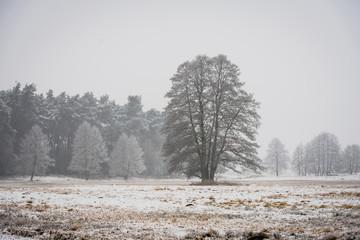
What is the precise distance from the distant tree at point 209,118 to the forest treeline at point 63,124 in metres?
29.2

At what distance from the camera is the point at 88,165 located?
49.8 meters

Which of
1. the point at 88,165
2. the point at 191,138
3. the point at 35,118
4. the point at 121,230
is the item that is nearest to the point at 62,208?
the point at 121,230

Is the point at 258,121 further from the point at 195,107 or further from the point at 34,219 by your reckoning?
the point at 34,219

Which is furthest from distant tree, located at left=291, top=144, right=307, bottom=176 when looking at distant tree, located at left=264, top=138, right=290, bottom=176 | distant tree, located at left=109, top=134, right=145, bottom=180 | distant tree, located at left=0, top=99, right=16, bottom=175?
distant tree, located at left=0, top=99, right=16, bottom=175

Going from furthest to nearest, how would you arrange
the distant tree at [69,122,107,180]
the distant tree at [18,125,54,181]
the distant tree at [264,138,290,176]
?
the distant tree at [264,138,290,176] < the distant tree at [69,122,107,180] < the distant tree at [18,125,54,181]

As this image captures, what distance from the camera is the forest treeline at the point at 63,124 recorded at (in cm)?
4954

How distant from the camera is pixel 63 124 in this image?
2402 inches

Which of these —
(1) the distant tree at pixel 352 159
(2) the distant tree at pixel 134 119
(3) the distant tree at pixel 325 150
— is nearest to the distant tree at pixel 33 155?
(2) the distant tree at pixel 134 119

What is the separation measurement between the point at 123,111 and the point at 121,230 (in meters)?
67.9

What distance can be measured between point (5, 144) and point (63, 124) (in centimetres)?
1444

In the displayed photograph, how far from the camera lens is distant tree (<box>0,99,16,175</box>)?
47297 mm

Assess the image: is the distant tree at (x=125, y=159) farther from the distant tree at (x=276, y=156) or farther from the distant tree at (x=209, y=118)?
the distant tree at (x=276, y=156)

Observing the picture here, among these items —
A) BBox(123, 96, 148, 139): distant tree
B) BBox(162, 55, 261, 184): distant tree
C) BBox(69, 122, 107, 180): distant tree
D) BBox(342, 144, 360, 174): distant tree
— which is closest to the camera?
BBox(162, 55, 261, 184): distant tree

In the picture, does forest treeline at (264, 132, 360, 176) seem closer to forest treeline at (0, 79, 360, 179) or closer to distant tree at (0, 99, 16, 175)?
forest treeline at (0, 79, 360, 179)
